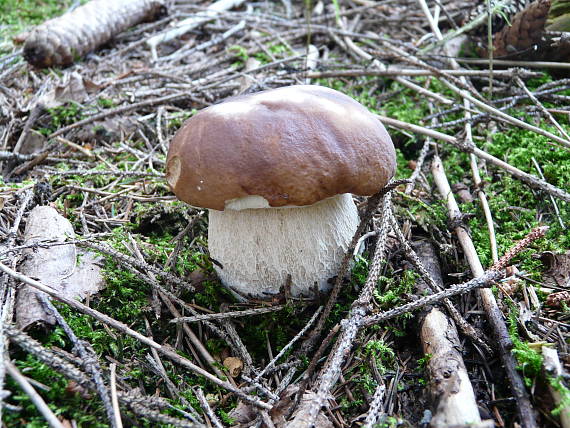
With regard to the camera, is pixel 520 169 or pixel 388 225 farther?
pixel 520 169

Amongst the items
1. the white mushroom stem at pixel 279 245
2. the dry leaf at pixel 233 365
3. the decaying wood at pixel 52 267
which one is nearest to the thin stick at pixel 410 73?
the white mushroom stem at pixel 279 245

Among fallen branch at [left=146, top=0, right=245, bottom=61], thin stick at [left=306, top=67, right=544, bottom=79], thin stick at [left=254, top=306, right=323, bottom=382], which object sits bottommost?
thin stick at [left=254, top=306, right=323, bottom=382]

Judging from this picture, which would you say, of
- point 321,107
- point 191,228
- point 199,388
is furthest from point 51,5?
point 199,388

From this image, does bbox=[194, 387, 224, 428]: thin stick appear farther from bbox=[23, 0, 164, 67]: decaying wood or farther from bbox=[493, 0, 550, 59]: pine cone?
bbox=[23, 0, 164, 67]: decaying wood

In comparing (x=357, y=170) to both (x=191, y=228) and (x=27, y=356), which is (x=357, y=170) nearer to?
(x=191, y=228)

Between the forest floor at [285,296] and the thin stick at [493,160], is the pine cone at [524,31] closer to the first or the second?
the forest floor at [285,296]

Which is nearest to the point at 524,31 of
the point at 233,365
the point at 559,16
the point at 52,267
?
the point at 559,16

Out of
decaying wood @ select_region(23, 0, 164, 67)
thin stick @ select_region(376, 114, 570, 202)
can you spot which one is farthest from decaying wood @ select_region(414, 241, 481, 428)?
decaying wood @ select_region(23, 0, 164, 67)

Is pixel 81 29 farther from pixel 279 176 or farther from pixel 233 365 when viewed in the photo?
pixel 233 365
